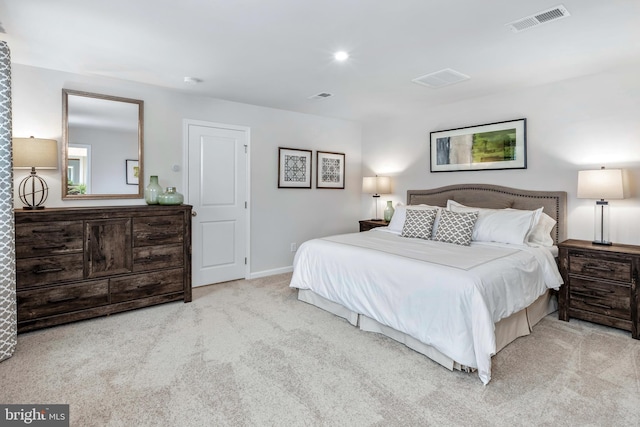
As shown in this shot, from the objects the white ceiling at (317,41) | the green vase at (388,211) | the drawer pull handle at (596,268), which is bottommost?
the drawer pull handle at (596,268)

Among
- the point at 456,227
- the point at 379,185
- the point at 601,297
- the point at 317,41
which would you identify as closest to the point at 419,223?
the point at 456,227

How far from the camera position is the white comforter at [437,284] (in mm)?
2201

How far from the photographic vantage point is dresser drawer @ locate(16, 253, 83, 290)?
2849 mm

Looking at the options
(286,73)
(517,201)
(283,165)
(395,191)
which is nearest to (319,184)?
(283,165)

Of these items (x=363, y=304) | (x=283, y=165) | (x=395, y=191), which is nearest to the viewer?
(x=363, y=304)

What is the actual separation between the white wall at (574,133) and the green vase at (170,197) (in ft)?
11.2

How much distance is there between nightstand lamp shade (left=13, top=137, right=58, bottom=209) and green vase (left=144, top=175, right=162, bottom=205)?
0.83 m

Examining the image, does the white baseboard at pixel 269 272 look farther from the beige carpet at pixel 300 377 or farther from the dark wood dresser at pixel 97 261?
the beige carpet at pixel 300 377

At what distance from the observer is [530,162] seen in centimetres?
384

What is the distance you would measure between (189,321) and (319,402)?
173 cm

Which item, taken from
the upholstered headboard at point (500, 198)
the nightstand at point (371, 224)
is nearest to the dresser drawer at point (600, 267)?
the upholstered headboard at point (500, 198)

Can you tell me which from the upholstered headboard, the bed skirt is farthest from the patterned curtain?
the upholstered headboard

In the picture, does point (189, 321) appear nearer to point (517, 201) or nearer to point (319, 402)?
point (319, 402)

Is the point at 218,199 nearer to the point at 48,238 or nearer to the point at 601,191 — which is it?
the point at 48,238
